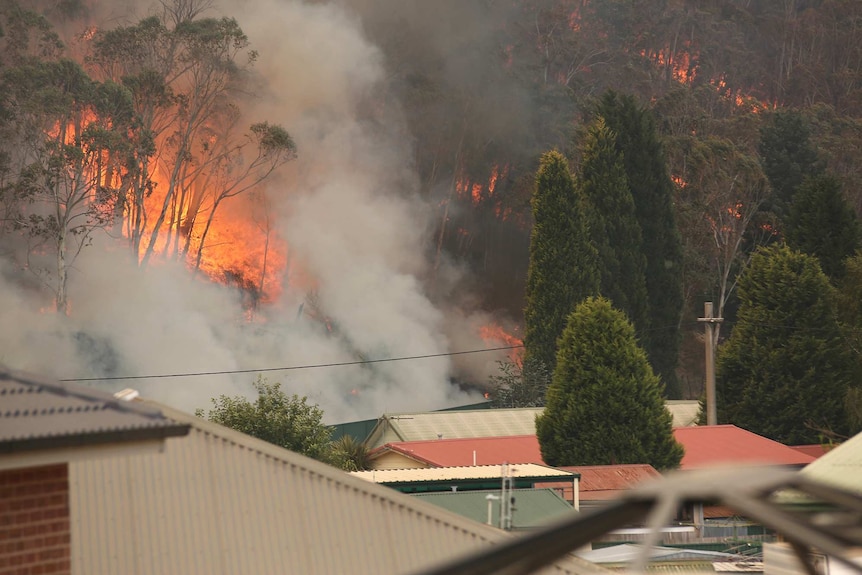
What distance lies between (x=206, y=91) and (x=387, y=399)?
1783cm

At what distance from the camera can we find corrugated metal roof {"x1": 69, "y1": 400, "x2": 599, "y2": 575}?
28.2 ft

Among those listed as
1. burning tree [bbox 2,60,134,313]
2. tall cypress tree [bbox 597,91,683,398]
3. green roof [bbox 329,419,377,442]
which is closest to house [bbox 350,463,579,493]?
green roof [bbox 329,419,377,442]

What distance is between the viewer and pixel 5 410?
5.67m

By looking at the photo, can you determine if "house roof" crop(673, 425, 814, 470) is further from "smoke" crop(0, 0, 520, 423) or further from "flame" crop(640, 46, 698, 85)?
"flame" crop(640, 46, 698, 85)

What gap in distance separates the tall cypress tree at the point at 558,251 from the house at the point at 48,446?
4859 cm

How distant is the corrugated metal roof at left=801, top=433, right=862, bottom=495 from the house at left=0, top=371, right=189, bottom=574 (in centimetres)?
754

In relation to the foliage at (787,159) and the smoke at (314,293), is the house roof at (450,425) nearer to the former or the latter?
the smoke at (314,293)

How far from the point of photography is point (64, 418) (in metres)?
5.68

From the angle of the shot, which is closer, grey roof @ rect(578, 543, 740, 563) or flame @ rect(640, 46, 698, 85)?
grey roof @ rect(578, 543, 740, 563)

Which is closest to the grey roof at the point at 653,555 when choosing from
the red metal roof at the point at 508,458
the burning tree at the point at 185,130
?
the red metal roof at the point at 508,458

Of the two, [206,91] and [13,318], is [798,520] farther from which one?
[206,91]

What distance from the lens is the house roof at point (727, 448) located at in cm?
3756

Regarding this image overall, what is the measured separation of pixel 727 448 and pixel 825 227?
70.9ft

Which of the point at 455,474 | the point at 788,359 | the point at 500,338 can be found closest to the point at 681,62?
the point at 500,338
